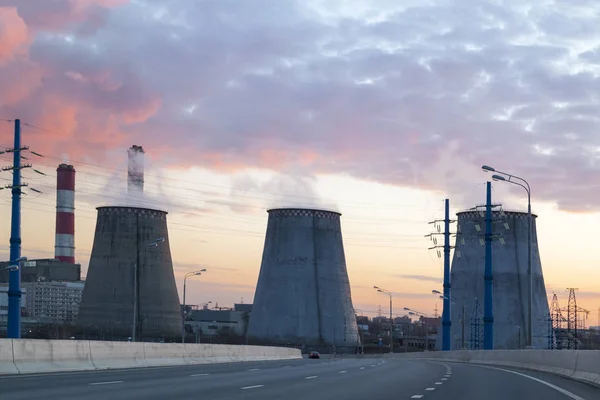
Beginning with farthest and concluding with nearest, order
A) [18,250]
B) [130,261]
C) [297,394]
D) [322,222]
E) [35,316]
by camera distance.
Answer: [35,316] < [322,222] < [130,261] < [18,250] < [297,394]

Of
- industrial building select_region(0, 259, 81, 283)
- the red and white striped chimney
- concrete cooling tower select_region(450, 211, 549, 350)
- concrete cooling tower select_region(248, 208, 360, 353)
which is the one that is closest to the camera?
concrete cooling tower select_region(450, 211, 549, 350)

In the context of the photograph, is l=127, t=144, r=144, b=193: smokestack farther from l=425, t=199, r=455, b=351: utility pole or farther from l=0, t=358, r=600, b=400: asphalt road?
l=0, t=358, r=600, b=400: asphalt road

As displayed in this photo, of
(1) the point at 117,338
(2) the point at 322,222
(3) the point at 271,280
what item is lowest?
(1) the point at 117,338

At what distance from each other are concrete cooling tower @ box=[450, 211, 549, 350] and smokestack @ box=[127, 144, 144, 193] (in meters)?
39.0

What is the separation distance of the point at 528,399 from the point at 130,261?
279ft

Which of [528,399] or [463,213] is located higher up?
Answer: [463,213]

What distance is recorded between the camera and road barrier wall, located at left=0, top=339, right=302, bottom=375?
74.9ft

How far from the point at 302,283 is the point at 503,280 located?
22.8 metres

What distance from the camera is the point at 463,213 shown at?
107m

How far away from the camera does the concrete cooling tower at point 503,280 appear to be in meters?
102

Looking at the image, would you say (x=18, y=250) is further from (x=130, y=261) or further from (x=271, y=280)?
(x=271, y=280)

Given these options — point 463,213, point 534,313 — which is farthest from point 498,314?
point 463,213

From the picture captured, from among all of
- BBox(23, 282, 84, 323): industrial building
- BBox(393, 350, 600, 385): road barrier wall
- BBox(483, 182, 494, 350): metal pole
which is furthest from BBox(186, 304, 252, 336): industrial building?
BBox(393, 350, 600, 385): road barrier wall

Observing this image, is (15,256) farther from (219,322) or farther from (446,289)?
(219,322)
